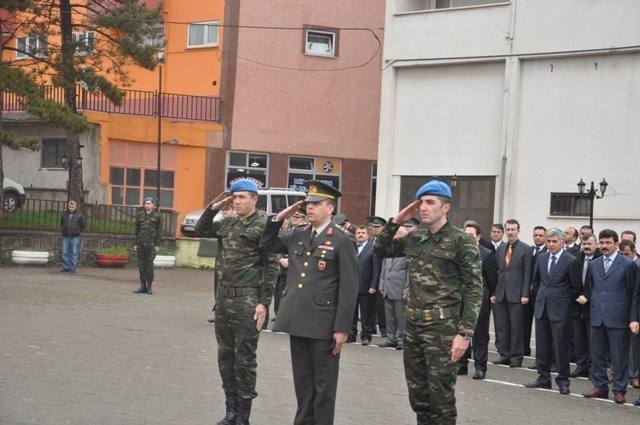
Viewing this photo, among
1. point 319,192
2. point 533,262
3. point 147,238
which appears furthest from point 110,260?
A: point 319,192

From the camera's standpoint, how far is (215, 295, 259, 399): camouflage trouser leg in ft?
31.2

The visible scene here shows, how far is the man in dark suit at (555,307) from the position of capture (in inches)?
542

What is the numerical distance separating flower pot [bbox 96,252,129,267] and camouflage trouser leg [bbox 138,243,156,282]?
8054 mm

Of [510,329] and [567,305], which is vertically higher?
[567,305]

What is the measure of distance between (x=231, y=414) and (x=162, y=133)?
1250 inches

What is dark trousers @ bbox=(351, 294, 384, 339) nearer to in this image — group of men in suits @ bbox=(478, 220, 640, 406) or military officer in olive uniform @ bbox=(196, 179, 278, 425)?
group of men in suits @ bbox=(478, 220, 640, 406)

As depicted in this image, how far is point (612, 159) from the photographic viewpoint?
28625mm

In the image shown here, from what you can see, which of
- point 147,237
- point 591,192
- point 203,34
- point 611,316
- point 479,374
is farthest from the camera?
point 203,34

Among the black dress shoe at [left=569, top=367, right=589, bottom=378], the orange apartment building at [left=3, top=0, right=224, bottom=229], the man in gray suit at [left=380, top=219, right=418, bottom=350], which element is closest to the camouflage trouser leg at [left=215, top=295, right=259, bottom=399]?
the black dress shoe at [left=569, top=367, right=589, bottom=378]

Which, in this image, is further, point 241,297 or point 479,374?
point 479,374

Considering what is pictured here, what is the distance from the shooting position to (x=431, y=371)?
8.13m

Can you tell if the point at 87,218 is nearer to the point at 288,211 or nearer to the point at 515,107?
the point at 515,107

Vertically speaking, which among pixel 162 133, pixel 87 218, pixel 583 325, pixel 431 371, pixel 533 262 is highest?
pixel 162 133

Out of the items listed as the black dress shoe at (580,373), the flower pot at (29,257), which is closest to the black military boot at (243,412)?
the black dress shoe at (580,373)
